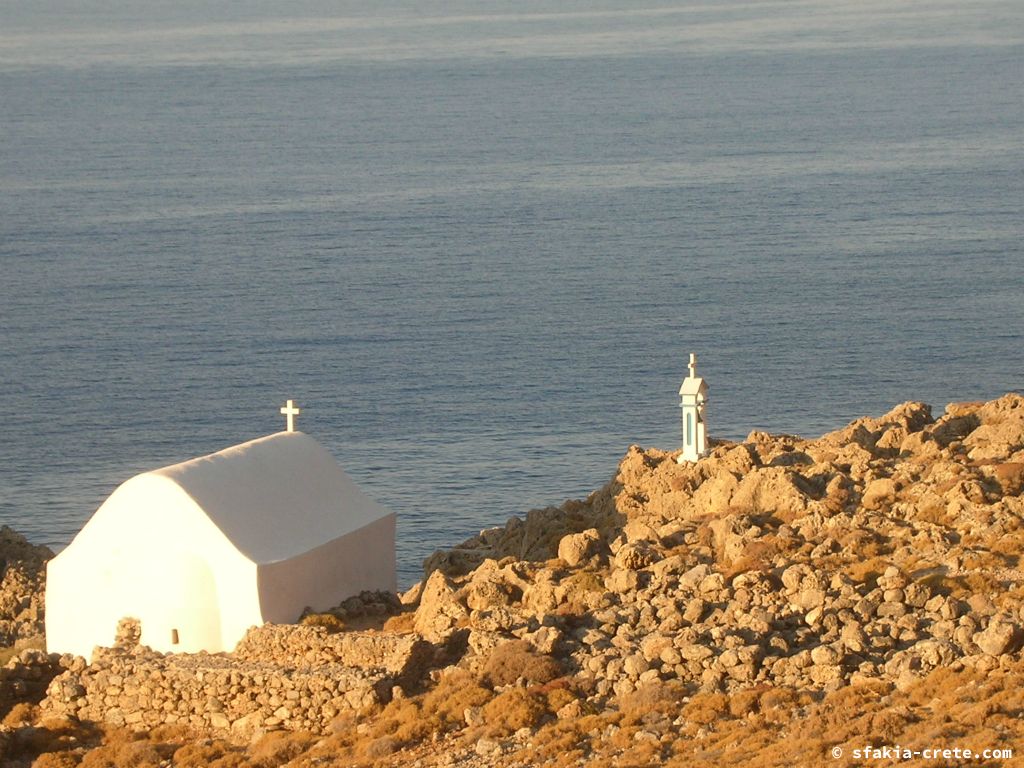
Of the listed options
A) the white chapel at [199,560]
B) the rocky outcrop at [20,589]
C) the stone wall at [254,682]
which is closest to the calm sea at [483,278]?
the rocky outcrop at [20,589]

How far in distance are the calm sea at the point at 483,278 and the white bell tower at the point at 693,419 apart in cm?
3113

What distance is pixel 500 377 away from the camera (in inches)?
3669

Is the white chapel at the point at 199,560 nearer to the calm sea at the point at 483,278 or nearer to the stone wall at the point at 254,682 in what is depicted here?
the stone wall at the point at 254,682

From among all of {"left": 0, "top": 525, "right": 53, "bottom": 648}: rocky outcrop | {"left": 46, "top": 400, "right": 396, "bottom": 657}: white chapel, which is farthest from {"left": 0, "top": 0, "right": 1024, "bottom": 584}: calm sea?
{"left": 46, "top": 400, "right": 396, "bottom": 657}: white chapel

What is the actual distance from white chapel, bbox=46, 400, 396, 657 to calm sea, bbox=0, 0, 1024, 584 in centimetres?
3364

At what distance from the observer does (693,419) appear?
3597 cm

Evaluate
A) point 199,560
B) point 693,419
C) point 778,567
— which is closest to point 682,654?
point 778,567

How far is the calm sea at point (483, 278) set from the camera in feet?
274

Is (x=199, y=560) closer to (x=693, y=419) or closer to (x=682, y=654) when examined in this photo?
(x=682, y=654)

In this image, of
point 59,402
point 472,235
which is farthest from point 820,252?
point 59,402

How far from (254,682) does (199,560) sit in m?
3.09

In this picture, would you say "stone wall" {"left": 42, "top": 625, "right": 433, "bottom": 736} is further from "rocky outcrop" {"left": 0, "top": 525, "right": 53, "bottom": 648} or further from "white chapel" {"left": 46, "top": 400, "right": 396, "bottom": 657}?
"rocky outcrop" {"left": 0, "top": 525, "right": 53, "bottom": 648}

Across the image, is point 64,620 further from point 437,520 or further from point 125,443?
point 125,443

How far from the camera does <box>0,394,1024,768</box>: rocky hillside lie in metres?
26.5
